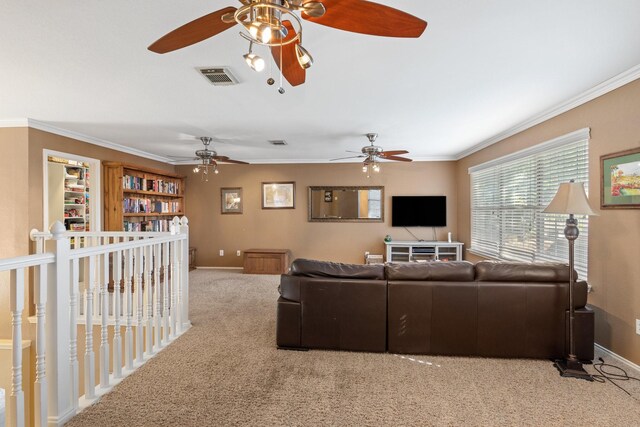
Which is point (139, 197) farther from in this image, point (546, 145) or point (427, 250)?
point (546, 145)

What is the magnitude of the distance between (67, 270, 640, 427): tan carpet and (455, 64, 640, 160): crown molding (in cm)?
237

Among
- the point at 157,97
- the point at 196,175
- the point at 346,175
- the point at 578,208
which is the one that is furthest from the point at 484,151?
the point at 196,175

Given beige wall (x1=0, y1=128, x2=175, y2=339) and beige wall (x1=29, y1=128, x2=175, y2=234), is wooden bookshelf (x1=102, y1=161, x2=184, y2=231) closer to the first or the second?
beige wall (x1=29, y1=128, x2=175, y2=234)

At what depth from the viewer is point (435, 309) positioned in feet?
8.73

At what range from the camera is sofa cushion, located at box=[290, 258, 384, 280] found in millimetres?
2785

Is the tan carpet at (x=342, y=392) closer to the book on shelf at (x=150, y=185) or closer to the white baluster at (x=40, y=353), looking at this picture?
the white baluster at (x=40, y=353)

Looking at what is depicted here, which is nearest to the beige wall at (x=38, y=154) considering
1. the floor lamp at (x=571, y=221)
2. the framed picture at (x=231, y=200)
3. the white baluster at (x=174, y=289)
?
the white baluster at (x=174, y=289)

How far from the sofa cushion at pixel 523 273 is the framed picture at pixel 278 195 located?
15.5 feet

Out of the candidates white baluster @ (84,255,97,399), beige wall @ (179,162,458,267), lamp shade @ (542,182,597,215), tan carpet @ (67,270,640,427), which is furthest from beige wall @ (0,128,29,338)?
lamp shade @ (542,182,597,215)

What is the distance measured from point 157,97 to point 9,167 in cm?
250

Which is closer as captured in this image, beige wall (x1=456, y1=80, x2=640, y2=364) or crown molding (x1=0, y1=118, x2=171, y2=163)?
beige wall (x1=456, y1=80, x2=640, y2=364)

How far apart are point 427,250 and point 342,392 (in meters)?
4.58

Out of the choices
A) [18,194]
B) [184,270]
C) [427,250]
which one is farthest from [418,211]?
[18,194]

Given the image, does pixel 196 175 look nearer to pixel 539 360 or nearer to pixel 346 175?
pixel 346 175
